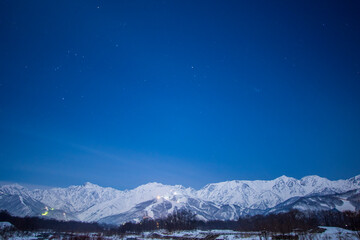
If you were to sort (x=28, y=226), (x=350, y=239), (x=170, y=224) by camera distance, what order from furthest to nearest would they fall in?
(x=170, y=224)
(x=28, y=226)
(x=350, y=239)

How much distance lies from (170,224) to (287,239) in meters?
122

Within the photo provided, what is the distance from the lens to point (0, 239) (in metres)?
55.5

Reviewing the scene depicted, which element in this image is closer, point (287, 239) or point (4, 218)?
point (287, 239)

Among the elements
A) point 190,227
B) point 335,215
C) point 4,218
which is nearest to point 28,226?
point 4,218

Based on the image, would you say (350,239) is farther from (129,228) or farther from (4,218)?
(4,218)

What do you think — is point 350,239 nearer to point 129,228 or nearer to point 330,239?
point 330,239

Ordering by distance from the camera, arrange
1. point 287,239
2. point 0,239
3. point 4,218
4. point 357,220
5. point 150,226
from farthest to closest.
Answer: point 150,226 → point 4,218 → point 357,220 → point 0,239 → point 287,239

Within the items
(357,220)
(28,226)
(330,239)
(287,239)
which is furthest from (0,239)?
(357,220)

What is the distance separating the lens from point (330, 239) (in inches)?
1647

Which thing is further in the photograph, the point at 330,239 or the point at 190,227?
the point at 190,227

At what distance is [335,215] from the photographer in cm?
16512

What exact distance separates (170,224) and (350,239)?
5138 inches

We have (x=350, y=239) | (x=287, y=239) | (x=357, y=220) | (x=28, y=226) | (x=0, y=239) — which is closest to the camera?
(x=350, y=239)

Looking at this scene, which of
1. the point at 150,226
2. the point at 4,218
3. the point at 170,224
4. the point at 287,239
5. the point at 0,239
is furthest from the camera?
the point at 150,226
